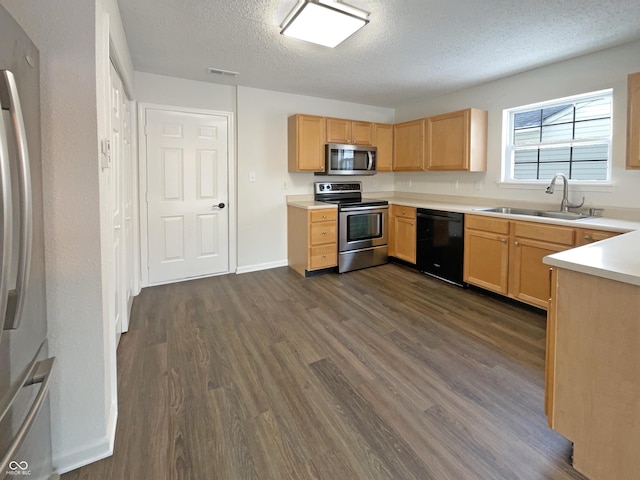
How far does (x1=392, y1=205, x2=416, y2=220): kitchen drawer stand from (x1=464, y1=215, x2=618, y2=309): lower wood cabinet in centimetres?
82

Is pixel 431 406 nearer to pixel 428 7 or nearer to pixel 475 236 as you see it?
pixel 475 236

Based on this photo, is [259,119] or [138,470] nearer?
[138,470]

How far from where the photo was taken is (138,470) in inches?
56.2

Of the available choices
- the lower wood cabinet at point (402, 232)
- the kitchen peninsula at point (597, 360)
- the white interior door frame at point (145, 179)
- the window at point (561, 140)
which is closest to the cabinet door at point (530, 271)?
the window at point (561, 140)

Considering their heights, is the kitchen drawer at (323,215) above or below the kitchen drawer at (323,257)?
above

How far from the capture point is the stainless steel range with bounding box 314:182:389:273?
4.30m

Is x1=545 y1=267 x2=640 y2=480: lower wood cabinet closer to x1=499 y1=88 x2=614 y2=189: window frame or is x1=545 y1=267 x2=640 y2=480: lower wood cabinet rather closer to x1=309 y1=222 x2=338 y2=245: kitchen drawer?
x1=499 y1=88 x2=614 y2=189: window frame

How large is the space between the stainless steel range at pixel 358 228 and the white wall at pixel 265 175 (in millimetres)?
319

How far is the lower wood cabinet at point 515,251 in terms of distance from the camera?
2793 mm

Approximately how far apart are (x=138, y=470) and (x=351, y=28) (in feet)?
9.38

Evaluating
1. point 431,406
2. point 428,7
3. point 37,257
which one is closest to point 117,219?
point 37,257

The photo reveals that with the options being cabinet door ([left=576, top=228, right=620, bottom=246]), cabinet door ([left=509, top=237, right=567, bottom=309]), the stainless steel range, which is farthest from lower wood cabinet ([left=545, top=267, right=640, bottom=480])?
the stainless steel range

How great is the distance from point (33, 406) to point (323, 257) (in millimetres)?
3300
